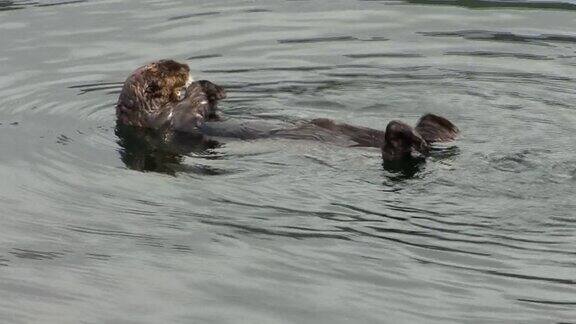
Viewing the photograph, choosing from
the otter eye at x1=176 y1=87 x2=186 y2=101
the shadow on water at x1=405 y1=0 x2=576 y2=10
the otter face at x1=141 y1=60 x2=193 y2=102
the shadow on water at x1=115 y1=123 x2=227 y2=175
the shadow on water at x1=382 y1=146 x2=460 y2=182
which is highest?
the shadow on water at x1=405 y1=0 x2=576 y2=10

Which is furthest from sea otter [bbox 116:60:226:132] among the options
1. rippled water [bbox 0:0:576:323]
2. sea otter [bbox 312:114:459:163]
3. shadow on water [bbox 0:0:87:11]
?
shadow on water [bbox 0:0:87:11]

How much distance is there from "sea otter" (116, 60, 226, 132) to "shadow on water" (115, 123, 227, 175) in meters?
0.10

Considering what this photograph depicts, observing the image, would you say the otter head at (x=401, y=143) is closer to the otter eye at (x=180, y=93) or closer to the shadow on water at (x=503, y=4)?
the otter eye at (x=180, y=93)

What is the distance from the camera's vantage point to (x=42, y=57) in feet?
39.4

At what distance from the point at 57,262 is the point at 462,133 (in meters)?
3.33

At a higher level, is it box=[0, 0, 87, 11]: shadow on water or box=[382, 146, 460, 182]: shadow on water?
box=[0, 0, 87, 11]: shadow on water

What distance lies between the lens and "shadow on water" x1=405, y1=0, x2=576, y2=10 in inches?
527

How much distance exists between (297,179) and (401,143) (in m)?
0.75

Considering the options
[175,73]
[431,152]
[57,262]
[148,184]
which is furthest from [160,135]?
[57,262]

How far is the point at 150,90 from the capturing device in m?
10.5

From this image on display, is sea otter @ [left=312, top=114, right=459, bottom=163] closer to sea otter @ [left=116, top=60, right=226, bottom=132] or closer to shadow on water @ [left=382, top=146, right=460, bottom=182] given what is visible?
shadow on water @ [left=382, top=146, right=460, bottom=182]

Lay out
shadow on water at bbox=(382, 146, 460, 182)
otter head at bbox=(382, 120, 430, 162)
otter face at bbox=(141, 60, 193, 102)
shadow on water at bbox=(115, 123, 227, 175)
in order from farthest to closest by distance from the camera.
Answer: otter face at bbox=(141, 60, 193, 102)
shadow on water at bbox=(115, 123, 227, 175)
otter head at bbox=(382, 120, 430, 162)
shadow on water at bbox=(382, 146, 460, 182)

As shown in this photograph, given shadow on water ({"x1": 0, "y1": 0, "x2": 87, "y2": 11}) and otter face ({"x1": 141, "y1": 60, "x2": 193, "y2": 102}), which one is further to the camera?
shadow on water ({"x1": 0, "y1": 0, "x2": 87, "y2": 11})

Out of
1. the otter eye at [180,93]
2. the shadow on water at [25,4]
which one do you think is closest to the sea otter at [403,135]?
the otter eye at [180,93]
